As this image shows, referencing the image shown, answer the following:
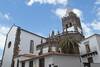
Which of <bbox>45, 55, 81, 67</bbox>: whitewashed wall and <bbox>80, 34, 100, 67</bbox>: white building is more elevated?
<bbox>80, 34, 100, 67</bbox>: white building

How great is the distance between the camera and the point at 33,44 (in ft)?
131

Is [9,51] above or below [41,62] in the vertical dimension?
above

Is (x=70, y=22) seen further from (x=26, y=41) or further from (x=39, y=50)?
(x=26, y=41)

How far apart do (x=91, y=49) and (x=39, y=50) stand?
1249cm

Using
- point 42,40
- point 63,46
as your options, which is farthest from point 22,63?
point 42,40

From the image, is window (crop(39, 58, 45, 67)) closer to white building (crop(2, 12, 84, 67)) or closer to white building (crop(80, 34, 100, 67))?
white building (crop(2, 12, 84, 67))

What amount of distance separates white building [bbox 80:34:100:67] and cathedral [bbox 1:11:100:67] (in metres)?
2.17

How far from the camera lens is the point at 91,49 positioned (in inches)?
1314

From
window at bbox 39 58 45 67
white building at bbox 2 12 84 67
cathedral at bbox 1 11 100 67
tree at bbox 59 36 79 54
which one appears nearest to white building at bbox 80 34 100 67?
cathedral at bbox 1 11 100 67

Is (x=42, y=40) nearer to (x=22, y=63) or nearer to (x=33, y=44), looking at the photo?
(x=33, y=44)

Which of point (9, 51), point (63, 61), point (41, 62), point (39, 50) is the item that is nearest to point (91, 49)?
point (63, 61)

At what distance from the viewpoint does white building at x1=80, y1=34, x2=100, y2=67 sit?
104ft

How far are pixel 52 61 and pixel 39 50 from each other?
14.9m

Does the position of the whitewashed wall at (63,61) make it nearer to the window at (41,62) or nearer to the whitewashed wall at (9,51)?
the window at (41,62)
